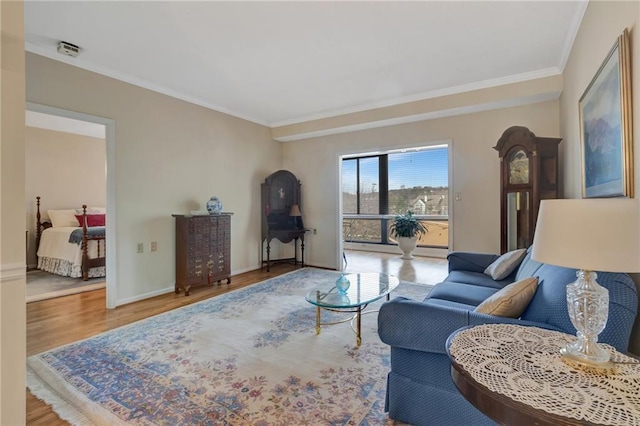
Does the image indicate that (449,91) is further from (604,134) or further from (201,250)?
(201,250)

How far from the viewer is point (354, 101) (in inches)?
177

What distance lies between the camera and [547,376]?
938 mm

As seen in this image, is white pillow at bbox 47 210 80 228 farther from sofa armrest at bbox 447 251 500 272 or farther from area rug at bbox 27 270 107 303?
sofa armrest at bbox 447 251 500 272

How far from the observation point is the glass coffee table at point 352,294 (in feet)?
8.28

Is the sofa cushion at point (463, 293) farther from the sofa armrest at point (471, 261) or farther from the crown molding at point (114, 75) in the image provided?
the crown molding at point (114, 75)

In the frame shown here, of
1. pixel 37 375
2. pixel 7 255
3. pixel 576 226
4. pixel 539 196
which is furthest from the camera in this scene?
pixel 539 196

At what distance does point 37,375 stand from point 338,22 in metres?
3.47

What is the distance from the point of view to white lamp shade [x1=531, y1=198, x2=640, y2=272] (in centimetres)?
90

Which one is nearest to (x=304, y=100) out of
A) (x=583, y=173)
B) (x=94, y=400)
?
→ (x=583, y=173)

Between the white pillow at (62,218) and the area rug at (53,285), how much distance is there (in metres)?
0.97

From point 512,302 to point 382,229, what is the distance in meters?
6.39

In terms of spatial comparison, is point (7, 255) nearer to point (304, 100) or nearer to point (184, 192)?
point (184, 192)

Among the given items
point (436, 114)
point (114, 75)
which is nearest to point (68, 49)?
point (114, 75)

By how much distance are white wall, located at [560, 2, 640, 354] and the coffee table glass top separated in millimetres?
1638
